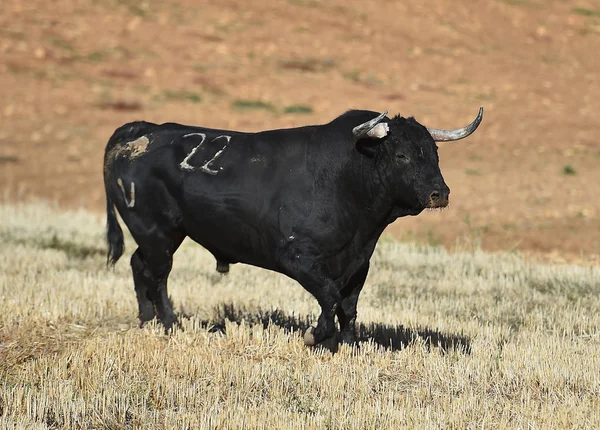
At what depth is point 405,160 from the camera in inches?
276

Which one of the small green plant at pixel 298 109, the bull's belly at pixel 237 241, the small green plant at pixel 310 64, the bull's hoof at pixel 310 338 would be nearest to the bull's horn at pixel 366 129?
the bull's belly at pixel 237 241

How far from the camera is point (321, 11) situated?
34156 millimetres

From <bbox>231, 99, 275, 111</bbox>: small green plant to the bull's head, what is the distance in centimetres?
1853

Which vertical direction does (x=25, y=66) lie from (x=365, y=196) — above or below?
below

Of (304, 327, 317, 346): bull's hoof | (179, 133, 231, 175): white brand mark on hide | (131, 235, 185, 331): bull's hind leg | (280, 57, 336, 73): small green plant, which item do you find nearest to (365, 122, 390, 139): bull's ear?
(179, 133, 231, 175): white brand mark on hide

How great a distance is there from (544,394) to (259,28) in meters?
26.9

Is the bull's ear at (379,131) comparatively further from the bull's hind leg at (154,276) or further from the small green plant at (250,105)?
the small green plant at (250,105)

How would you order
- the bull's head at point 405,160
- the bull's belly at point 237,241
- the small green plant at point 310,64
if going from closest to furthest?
the bull's head at point 405,160 → the bull's belly at point 237,241 → the small green plant at point 310,64

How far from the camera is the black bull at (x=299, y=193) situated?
709 cm

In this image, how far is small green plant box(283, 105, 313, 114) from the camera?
2510cm

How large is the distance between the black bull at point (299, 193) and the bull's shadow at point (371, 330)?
1.51 ft

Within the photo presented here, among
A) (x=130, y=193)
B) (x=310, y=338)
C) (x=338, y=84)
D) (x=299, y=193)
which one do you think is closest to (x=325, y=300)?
(x=310, y=338)

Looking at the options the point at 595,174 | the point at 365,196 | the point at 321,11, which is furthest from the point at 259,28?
the point at 365,196

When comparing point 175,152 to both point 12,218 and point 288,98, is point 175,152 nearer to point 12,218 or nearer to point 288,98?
point 12,218
